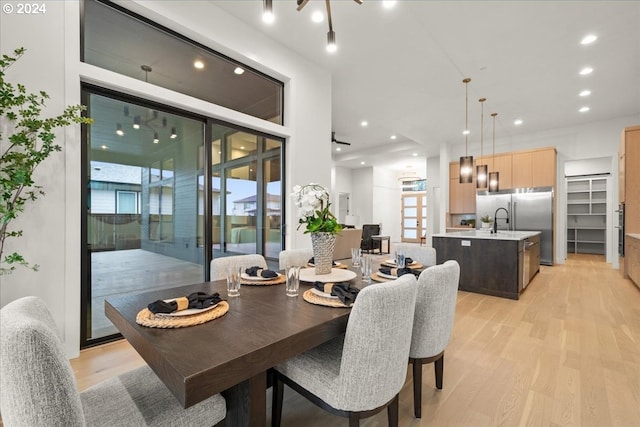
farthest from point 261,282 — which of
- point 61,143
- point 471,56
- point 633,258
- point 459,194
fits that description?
point 459,194

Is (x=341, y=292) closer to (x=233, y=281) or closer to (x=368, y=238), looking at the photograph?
(x=233, y=281)

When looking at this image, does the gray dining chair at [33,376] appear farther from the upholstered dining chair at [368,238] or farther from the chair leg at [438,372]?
the upholstered dining chair at [368,238]

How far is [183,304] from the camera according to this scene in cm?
127

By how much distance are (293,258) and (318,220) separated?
779mm

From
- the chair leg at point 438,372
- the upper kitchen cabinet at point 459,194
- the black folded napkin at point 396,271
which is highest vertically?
the upper kitchen cabinet at point 459,194

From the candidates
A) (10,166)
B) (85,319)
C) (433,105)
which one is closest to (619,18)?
(433,105)

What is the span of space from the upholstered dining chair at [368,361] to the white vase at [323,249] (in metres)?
0.69

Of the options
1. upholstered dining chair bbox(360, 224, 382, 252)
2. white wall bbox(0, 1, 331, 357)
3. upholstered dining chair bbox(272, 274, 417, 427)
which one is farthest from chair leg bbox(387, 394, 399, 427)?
upholstered dining chair bbox(360, 224, 382, 252)

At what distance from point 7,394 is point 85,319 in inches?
85.3

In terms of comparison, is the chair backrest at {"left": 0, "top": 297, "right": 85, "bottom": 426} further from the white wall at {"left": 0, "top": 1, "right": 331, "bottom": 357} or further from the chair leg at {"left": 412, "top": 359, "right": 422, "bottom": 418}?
the white wall at {"left": 0, "top": 1, "right": 331, "bottom": 357}

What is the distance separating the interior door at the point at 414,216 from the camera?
41.3 ft

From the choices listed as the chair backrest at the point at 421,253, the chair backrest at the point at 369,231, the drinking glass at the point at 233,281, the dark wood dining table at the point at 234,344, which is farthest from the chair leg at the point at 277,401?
the chair backrest at the point at 369,231

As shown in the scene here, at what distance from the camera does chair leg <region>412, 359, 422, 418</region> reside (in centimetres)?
164

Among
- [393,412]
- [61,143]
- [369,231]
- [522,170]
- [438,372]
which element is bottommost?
[438,372]
